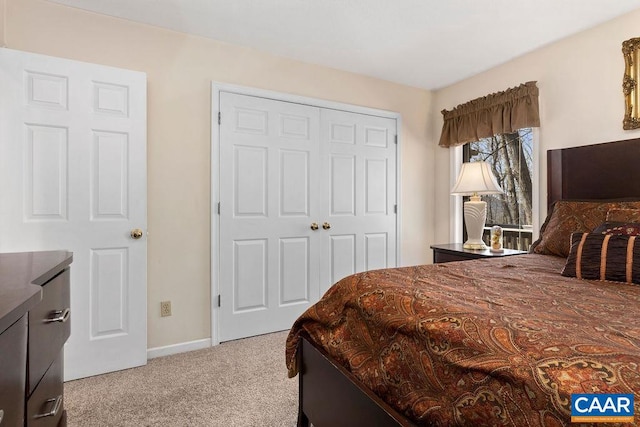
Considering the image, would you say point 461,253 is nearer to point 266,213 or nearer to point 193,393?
point 266,213

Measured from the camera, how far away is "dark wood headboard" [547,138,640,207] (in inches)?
87.8

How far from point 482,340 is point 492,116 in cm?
282

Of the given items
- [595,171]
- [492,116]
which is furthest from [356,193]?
[595,171]

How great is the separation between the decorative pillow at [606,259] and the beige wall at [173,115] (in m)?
2.33

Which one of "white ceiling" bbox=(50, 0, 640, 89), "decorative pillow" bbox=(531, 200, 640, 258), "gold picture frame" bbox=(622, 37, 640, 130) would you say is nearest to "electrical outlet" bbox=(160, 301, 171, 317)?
"white ceiling" bbox=(50, 0, 640, 89)

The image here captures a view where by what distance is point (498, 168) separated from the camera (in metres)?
3.28

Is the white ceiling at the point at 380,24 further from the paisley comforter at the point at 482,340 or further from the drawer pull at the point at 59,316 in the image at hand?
the drawer pull at the point at 59,316

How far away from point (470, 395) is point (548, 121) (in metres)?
2.74

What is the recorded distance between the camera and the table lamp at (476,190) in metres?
2.81

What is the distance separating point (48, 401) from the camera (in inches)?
41.8

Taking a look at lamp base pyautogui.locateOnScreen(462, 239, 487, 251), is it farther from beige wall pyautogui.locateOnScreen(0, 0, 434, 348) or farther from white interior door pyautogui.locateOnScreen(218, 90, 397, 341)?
beige wall pyautogui.locateOnScreen(0, 0, 434, 348)

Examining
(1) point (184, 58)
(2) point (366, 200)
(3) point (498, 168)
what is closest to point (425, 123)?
(3) point (498, 168)

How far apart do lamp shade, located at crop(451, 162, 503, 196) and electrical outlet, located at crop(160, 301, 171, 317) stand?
8.13 feet

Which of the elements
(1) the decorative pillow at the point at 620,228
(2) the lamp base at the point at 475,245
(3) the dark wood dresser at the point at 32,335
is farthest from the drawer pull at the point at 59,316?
(2) the lamp base at the point at 475,245
